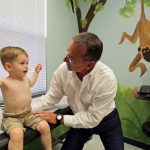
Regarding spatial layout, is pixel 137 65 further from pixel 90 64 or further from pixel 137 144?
pixel 90 64

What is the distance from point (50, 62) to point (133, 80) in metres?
1.10

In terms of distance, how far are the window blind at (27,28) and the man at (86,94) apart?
811 millimetres

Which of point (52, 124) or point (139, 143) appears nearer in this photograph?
point (52, 124)

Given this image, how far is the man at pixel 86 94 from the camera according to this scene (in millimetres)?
1607

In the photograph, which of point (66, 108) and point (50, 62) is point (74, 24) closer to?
point (50, 62)

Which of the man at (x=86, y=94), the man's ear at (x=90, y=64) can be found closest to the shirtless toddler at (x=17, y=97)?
Answer: the man at (x=86, y=94)

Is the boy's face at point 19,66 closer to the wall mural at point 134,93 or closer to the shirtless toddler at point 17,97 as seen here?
the shirtless toddler at point 17,97

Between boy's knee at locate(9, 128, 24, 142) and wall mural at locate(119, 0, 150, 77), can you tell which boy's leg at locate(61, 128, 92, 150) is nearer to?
boy's knee at locate(9, 128, 24, 142)

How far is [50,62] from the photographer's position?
2.93 metres

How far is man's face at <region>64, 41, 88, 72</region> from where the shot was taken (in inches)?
62.5

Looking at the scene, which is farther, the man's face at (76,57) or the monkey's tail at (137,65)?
the monkey's tail at (137,65)

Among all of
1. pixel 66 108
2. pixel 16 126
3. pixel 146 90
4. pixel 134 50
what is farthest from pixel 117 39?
pixel 16 126

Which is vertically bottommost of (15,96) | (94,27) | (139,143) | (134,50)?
(139,143)

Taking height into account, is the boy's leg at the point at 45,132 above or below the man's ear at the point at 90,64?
below
